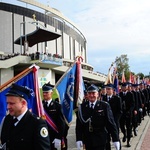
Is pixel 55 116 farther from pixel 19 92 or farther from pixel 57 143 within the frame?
pixel 19 92

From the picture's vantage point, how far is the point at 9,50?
55.5 metres

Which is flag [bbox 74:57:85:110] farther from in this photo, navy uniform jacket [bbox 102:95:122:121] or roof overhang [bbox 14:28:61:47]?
roof overhang [bbox 14:28:61:47]

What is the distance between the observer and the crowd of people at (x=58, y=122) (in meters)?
3.12

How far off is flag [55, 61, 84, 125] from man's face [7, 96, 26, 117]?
4.50 metres

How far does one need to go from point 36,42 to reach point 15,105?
48529 mm

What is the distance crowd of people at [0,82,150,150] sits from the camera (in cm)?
312

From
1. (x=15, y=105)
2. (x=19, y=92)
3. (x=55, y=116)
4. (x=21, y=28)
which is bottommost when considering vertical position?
(x=55, y=116)

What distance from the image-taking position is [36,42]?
167 ft

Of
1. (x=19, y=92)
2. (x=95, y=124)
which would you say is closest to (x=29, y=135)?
(x=19, y=92)

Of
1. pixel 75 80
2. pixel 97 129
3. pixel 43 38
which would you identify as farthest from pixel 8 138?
pixel 43 38

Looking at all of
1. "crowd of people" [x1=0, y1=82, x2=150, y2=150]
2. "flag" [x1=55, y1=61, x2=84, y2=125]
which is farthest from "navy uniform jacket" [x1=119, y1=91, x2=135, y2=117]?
"flag" [x1=55, y1=61, x2=84, y2=125]

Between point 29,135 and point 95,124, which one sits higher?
point 29,135

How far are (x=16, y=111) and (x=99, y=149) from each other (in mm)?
2663

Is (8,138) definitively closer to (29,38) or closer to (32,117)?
(32,117)
